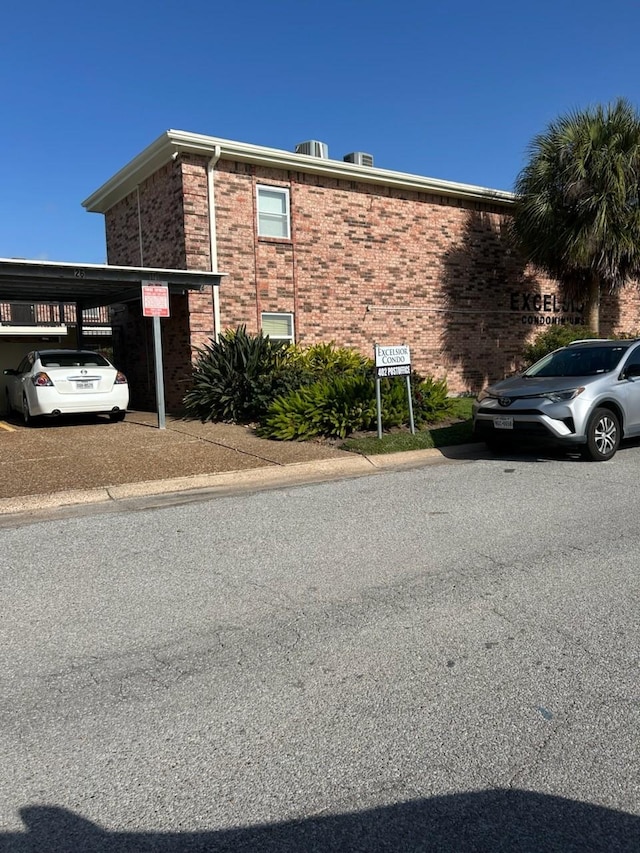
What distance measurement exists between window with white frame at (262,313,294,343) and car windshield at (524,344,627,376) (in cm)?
703

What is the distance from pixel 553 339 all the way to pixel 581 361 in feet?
27.6

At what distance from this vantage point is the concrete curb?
6.89 meters

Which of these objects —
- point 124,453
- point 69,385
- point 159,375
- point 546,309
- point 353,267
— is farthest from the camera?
point 546,309

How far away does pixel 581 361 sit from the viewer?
9438 millimetres

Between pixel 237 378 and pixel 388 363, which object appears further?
pixel 237 378

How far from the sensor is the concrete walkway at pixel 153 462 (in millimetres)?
7320

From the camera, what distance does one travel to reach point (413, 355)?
56.4ft

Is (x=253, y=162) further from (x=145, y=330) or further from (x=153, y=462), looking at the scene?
(x=153, y=462)

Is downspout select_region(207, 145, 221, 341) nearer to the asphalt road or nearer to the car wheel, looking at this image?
the car wheel

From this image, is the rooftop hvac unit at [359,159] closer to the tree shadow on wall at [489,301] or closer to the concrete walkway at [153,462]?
the tree shadow on wall at [489,301]

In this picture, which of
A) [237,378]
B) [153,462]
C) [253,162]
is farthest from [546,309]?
[153,462]

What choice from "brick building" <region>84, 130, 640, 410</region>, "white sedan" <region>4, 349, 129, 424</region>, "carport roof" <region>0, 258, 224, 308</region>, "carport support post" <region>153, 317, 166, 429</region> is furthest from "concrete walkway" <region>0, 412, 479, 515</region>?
"brick building" <region>84, 130, 640, 410</region>

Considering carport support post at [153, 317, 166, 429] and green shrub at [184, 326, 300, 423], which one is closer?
carport support post at [153, 317, 166, 429]

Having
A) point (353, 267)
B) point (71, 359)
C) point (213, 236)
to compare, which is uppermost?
point (213, 236)
